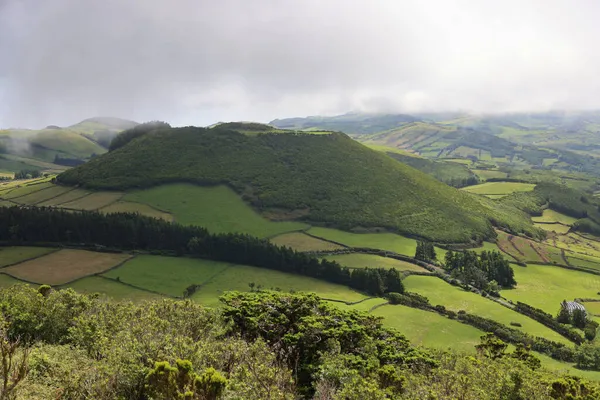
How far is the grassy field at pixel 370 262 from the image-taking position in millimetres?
125125

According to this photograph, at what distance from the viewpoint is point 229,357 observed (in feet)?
113

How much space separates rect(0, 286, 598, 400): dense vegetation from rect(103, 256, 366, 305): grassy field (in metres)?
42.4

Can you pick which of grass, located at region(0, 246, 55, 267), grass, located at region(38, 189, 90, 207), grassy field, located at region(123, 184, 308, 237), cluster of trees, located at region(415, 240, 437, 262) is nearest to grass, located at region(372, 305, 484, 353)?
cluster of trees, located at region(415, 240, 437, 262)

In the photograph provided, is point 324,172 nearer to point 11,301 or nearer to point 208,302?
point 208,302

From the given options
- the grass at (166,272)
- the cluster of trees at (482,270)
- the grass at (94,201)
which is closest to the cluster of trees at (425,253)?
the cluster of trees at (482,270)

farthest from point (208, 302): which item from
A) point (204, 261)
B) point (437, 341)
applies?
point (437, 341)

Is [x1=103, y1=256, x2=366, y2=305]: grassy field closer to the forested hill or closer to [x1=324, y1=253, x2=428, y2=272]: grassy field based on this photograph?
[x1=324, y1=253, x2=428, y2=272]: grassy field

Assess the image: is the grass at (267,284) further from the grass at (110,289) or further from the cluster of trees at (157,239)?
the grass at (110,289)

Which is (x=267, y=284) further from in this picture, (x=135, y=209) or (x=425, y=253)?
(x=135, y=209)

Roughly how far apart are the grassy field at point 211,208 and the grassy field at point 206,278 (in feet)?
93.1

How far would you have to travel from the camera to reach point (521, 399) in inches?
1409

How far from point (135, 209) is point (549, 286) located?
5586 inches

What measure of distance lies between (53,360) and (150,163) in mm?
167077

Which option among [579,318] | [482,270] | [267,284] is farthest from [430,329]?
[482,270]
